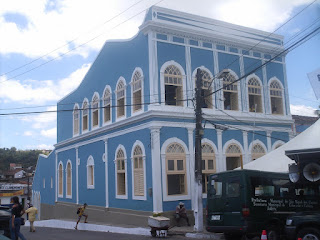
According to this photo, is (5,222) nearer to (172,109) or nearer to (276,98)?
(172,109)

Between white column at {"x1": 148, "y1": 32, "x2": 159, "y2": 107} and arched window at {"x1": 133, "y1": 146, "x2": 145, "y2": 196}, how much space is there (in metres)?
2.71

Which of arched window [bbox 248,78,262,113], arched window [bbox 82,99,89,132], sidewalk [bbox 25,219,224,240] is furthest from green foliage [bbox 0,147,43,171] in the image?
arched window [bbox 248,78,262,113]

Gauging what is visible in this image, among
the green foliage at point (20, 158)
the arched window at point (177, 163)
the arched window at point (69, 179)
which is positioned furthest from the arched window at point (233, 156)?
the green foliage at point (20, 158)

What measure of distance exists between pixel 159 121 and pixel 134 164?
2.83 m

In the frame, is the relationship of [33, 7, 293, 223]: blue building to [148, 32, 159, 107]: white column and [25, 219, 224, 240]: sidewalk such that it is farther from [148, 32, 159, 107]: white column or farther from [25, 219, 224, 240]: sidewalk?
[25, 219, 224, 240]: sidewalk

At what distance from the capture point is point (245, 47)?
21359mm

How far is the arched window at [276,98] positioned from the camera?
73.3 feet

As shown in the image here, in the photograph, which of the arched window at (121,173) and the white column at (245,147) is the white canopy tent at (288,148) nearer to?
the white column at (245,147)

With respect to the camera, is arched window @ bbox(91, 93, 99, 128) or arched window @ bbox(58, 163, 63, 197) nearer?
arched window @ bbox(91, 93, 99, 128)

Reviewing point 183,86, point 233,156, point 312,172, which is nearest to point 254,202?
point 312,172

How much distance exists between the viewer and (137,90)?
19.3 m

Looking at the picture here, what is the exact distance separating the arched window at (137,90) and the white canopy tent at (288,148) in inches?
246

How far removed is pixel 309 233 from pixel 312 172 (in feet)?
9.59

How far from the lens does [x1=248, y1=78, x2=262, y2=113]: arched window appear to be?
848 inches
